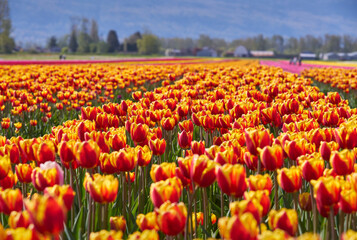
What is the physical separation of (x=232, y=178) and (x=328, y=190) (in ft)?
1.38

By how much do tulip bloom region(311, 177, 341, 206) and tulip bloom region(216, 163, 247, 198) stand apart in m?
0.33

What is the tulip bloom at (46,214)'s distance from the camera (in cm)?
131

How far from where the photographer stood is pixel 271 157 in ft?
7.09

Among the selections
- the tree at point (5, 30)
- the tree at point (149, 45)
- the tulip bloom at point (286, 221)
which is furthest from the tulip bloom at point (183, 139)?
the tree at point (149, 45)

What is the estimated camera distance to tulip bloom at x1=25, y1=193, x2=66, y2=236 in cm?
131

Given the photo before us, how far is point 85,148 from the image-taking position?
215 centimetres

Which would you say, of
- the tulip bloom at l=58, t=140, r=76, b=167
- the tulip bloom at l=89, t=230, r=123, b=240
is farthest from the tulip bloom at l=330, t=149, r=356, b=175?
the tulip bloom at l=58, t=140, r=76, b=167

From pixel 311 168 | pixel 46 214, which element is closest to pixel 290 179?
pixel 311 168

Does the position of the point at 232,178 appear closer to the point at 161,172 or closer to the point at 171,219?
the point at 171,219

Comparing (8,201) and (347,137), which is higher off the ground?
(347,137)

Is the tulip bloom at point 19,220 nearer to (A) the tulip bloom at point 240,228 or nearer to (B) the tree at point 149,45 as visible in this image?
(A) the tulip bloom at point 240,228

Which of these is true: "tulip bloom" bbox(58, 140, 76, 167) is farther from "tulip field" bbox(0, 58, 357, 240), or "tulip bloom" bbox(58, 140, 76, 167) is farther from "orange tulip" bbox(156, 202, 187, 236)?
"orange tulip" bbox(156, 202, 187, 236)

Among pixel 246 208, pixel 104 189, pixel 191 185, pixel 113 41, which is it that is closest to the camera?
pixel 246 208

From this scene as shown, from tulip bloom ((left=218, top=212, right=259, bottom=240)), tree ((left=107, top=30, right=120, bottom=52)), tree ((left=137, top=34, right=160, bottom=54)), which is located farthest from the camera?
tree ((left=107, top=30, right=120, bottom=52))
